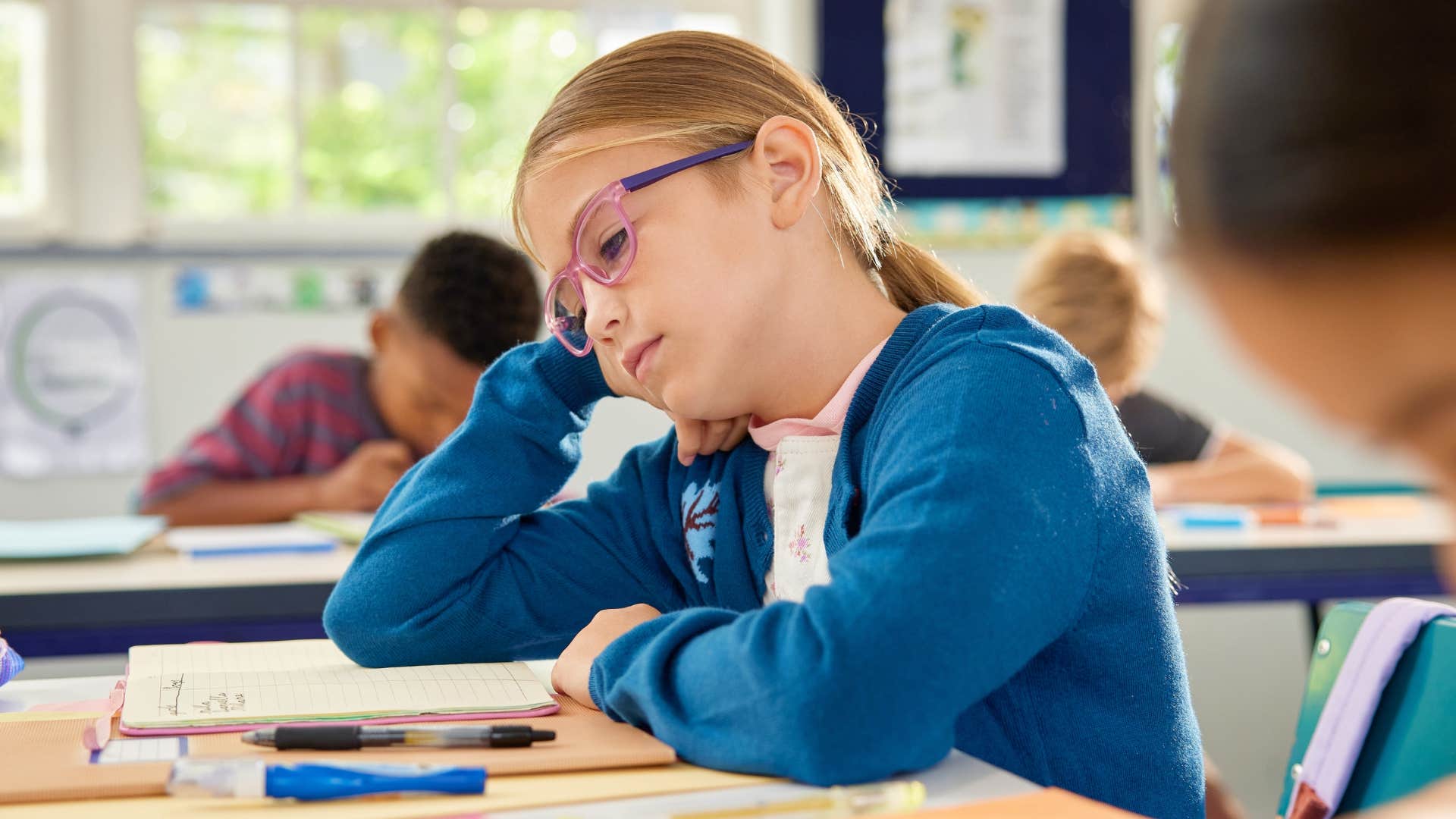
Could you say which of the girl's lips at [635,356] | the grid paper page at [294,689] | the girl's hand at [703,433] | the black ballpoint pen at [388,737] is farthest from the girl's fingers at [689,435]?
the black ballpoint pen at [388,737]

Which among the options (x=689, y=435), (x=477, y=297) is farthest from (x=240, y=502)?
(x=689, y=435)

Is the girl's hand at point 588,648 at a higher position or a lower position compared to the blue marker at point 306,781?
lower

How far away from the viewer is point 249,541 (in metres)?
2.18

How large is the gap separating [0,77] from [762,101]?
319 centimetres

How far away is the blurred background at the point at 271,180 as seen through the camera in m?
3.61

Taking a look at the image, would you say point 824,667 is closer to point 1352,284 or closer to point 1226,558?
point 1352,284

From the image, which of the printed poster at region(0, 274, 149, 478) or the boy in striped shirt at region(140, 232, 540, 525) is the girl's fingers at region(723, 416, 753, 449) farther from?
the printed poster at region(0, 274, 149, 478)

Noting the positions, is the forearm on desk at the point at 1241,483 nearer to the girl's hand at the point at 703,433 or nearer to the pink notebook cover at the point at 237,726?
the girl's hand at the point at 703,433

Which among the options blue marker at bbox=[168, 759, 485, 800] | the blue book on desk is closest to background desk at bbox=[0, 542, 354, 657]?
the blue book on desk

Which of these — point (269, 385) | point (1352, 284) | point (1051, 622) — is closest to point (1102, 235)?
point (269, 385)

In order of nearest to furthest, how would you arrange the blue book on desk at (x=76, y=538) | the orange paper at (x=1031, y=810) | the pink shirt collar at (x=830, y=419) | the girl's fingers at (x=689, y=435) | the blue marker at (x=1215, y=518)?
the orange paper at (x=1031, y=810) < the pink shirt collar at (x=830, y=419) < the girl's fingers at (x=689, y=435) < the blue book on desk at (x=76, y=538) < the blue marker at (x=1215, y=518)

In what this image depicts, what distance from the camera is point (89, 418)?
11.8 feet

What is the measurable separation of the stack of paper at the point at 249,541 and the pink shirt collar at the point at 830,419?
121 centimetres

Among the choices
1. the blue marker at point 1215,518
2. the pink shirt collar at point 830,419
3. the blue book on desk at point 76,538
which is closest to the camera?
the pink shirt collar at point 830,419
